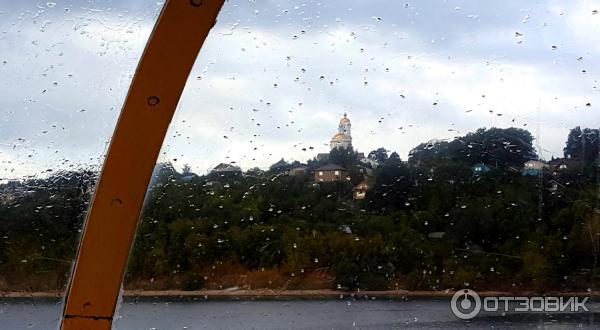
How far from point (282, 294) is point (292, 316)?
9 centimetres

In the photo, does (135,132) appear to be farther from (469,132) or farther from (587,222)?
(587,222)

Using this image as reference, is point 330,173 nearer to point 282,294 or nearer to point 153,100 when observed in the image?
point 282,294

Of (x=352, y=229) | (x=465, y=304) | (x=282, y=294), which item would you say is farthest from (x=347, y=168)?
(x=465, y=304)

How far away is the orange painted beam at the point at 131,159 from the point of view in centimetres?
184

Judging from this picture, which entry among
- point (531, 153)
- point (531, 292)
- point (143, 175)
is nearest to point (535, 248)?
point (531, 292)

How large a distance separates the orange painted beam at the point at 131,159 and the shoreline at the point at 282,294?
61 cm

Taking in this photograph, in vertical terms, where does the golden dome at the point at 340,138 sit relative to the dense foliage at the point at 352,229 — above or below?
above

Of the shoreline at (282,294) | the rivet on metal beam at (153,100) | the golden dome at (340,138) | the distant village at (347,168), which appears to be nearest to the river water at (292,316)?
the shoreline at (282,294)

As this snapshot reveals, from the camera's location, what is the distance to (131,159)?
1.90 m

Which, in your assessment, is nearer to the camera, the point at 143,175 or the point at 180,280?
the point at 143,175

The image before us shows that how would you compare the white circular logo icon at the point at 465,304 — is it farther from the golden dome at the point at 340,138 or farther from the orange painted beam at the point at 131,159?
the orange painted beam at the point at 131,159

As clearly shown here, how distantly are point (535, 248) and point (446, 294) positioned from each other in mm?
359

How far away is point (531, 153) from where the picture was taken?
104 inches

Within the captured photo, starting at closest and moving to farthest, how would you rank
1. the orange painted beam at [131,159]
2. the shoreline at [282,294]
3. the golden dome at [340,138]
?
the orange painted beam at [131,159], the shoreline at [282,294], the golden dome at [340,138]
